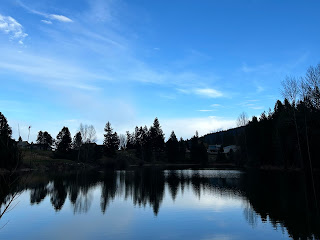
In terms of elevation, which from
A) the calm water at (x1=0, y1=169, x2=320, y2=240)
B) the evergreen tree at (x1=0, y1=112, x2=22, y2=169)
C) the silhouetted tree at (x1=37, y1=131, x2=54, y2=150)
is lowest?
the calm water at (x1=0, y1=169, x2=320, y2=240)

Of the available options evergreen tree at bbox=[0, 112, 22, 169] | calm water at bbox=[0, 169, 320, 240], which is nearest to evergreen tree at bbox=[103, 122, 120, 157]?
calm water at bbox=[0, 169, 320, 240]

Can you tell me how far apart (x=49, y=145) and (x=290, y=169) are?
11775 centimetres

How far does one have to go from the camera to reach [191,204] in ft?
82.8

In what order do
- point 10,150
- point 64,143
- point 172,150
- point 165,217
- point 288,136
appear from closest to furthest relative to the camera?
point 10,150 < point 165,217 < point 288,136 < point 64,143 < point 172,150

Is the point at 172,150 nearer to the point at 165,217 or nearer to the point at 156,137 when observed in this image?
the point at 156,137

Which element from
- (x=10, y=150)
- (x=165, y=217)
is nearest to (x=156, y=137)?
(x=165, y=217)

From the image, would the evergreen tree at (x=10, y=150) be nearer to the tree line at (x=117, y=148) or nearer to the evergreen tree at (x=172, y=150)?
the tree line at (x=117, y=148)

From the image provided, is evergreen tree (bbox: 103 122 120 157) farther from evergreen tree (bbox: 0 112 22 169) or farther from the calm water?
evergreen tree (bbox: 0 112 22 169)

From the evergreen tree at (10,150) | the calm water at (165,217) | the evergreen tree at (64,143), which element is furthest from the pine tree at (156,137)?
the evergreen tree at (10,150)

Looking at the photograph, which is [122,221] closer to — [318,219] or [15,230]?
[15,230]

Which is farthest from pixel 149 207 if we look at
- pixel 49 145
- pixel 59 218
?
pixel 49 145

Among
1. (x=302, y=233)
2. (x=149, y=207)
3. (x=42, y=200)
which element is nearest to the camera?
(x=302, y=233)

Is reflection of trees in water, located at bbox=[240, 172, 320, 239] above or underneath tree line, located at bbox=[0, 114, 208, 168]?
underneath

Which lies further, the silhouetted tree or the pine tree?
the silhouetted tree
